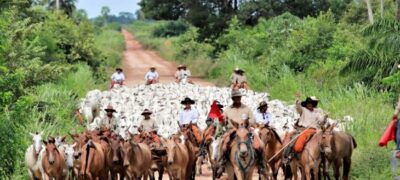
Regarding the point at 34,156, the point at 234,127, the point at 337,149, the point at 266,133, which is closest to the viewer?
the point at 234,127

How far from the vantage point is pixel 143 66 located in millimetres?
58156

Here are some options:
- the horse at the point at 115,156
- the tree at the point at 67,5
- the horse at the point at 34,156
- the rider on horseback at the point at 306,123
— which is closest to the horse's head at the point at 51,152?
the horse at the point at 34,156

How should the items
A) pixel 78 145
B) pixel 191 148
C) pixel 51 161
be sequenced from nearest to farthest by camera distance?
1. pixel 51 161
2. pixel 78 145
3. pixel 191 148

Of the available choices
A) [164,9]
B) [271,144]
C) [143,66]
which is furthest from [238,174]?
[143,66]

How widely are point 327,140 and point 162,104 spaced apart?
13149 mm

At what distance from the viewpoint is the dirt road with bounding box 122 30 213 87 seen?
46.2 m

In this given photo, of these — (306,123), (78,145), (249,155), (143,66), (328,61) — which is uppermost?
(249,155)

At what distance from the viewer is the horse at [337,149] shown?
56.1ft

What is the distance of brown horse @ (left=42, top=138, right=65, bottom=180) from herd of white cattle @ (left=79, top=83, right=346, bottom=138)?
230 inches

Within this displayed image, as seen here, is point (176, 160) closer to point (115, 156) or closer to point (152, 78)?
point (115, 156)

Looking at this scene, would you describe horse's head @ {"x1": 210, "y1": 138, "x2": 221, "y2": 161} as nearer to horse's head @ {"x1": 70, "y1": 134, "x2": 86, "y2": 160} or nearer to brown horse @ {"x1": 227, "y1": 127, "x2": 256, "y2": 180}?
brown horse @ {"x1": 227, "y1": 127, "x2": 256, "y2": 180}

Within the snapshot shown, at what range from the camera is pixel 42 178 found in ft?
56.6

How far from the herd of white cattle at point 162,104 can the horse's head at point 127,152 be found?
5.18m

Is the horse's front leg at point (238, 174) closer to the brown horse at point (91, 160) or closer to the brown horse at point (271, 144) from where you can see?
the brown horse at point (271, 144)
